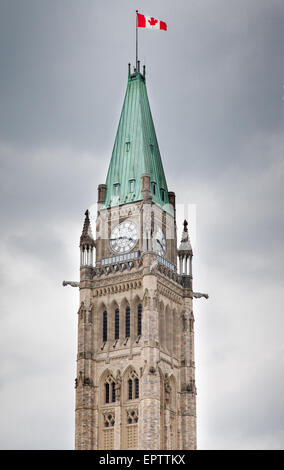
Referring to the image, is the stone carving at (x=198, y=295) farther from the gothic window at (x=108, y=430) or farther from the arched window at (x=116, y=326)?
the gothic window at (x=108, y=430)

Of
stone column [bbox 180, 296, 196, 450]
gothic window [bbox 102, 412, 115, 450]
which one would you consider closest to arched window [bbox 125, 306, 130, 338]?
stone column [bbox 180, 296, 196, 450]

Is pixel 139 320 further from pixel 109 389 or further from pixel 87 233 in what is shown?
pixel 87 233

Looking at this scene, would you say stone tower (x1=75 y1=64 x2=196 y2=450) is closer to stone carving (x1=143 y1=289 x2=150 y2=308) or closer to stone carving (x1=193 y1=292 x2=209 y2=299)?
stone carving (x1=143 y1=289 x2=150 y2=308)

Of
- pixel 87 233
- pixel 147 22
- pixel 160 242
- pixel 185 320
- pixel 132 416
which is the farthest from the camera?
pixel 87 233

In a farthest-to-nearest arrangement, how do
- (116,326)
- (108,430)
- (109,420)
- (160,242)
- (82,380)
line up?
(160,242) < (116,326) < (82,380) < (109,420) < (108,430)

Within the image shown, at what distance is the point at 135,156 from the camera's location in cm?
11106

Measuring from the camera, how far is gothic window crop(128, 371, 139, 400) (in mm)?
102000

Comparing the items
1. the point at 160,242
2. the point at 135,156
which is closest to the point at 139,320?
the point at 160,242

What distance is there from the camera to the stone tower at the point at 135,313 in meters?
102

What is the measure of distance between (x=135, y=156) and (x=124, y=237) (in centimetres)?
838

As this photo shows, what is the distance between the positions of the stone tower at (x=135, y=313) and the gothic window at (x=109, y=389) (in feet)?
0.29

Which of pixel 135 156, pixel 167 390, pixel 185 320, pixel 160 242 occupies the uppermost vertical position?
pixel 135 156

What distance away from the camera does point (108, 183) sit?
112 meters
